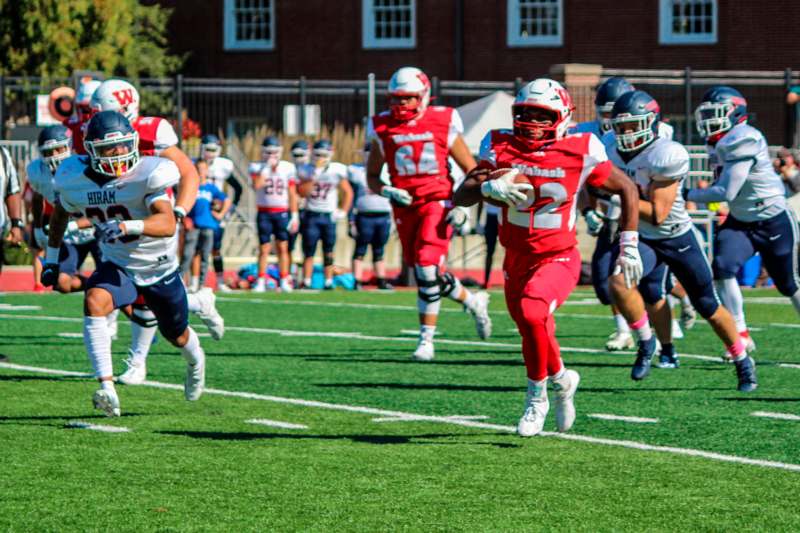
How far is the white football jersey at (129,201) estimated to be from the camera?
855 centimetres

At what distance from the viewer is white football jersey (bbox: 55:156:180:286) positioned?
8.55m

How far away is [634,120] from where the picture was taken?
9859 mm

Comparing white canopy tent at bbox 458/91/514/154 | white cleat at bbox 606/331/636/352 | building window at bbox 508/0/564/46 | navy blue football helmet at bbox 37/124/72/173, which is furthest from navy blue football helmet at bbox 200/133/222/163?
building window at bbox 508/0/564/46

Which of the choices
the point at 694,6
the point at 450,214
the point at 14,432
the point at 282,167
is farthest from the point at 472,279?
the point at 694,6

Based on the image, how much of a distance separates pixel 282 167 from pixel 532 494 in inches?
549

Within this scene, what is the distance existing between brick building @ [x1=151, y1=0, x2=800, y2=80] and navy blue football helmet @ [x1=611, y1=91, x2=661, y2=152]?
87.0ft

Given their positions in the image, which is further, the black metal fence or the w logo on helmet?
the black metal fence

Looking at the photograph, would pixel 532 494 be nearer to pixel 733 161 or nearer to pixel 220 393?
pixel 220 393

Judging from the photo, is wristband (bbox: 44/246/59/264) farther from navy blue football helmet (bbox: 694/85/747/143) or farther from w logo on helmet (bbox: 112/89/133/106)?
navy blue football helmet (bbox: 694/85/747/143)

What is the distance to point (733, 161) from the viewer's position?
11023 mm

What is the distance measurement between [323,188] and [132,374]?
399 inches

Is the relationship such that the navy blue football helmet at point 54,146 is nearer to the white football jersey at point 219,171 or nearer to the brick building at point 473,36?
the white football jersey at point 219,171

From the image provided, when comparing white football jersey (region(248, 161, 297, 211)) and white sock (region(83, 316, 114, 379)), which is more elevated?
white football jersey (region(248, 161, 297, 211))

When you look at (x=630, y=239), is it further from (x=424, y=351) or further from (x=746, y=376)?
(x=424, y=351)
